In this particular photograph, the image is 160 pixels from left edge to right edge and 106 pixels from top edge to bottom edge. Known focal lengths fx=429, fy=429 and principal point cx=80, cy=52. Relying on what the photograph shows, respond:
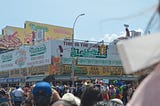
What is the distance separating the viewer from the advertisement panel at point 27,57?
4181cm

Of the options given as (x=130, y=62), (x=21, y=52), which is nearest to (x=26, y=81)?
(x=21, y=52)

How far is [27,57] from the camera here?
46.7 m

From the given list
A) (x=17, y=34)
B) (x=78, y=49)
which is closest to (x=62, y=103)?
(x=78, y=49)

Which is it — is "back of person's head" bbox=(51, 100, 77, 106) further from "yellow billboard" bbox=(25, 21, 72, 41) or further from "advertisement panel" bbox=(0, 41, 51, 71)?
"yellow billboard" bbox=(25, 21, 72, 41)

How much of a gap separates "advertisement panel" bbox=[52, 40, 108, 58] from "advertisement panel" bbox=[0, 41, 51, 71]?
0.83 m

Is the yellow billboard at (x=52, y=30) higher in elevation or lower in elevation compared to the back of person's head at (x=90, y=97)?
higher

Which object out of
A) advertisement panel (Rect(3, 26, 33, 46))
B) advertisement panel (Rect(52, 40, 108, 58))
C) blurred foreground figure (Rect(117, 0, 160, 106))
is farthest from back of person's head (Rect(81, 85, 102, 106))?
advertisement panel (Rect(3, 26, 33, 46))

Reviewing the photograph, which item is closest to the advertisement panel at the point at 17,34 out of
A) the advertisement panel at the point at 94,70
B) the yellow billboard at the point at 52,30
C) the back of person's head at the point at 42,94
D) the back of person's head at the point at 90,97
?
the yellow billboard at the point at 52,30

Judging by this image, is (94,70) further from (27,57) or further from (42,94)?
(42,94)

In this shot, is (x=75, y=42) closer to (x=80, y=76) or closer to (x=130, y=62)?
(x=80, y=76)

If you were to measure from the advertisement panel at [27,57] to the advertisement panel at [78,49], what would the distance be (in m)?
0.83

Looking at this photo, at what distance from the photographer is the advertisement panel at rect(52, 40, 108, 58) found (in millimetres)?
40844

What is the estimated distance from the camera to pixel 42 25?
74500 mm

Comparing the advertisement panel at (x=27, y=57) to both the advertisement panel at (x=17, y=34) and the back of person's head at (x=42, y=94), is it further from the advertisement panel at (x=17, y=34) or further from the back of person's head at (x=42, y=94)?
the back of person's head at (x=42, y=94)
